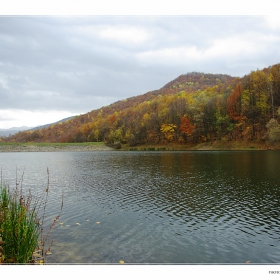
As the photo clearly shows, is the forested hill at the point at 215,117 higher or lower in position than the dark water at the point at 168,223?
higher

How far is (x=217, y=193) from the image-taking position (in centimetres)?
1930

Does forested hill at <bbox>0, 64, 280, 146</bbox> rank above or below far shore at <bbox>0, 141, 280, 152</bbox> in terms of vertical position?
above

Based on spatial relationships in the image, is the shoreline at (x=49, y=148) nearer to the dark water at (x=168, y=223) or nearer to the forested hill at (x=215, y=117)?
the forested hill at (x=215, y=117)

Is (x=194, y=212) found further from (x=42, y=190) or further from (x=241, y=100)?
(x=241, y=100)

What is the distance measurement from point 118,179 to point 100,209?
443 inches

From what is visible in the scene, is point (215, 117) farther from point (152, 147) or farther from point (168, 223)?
point (168, 223)

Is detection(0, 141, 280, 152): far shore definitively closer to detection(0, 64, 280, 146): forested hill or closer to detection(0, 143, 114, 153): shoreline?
detection(0, 143, 114, 153): shoreline

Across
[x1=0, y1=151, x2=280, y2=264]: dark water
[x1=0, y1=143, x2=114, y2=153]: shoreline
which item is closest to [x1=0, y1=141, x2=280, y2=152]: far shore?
[x1=0, y1=143, x2=114, y2=153]: shoreline

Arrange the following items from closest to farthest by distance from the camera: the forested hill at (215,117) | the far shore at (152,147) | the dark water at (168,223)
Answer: the dark water at (168,223) < the far shore at (152,147) < the forested hill at (215,117)

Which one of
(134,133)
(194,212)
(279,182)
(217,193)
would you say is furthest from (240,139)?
(194,212)

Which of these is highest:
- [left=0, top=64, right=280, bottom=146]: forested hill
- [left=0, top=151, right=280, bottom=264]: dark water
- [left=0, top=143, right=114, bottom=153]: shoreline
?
[left=0, top=64, right=280, bottom=146]: forested hill

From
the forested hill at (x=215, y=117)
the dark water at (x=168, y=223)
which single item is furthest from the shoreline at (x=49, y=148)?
the dark water at (x=168, y=223)

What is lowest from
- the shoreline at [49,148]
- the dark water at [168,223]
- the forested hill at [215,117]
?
the dark water at [168,223]

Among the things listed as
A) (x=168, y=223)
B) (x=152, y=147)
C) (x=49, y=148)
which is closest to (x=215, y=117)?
(x=152, y=147)
